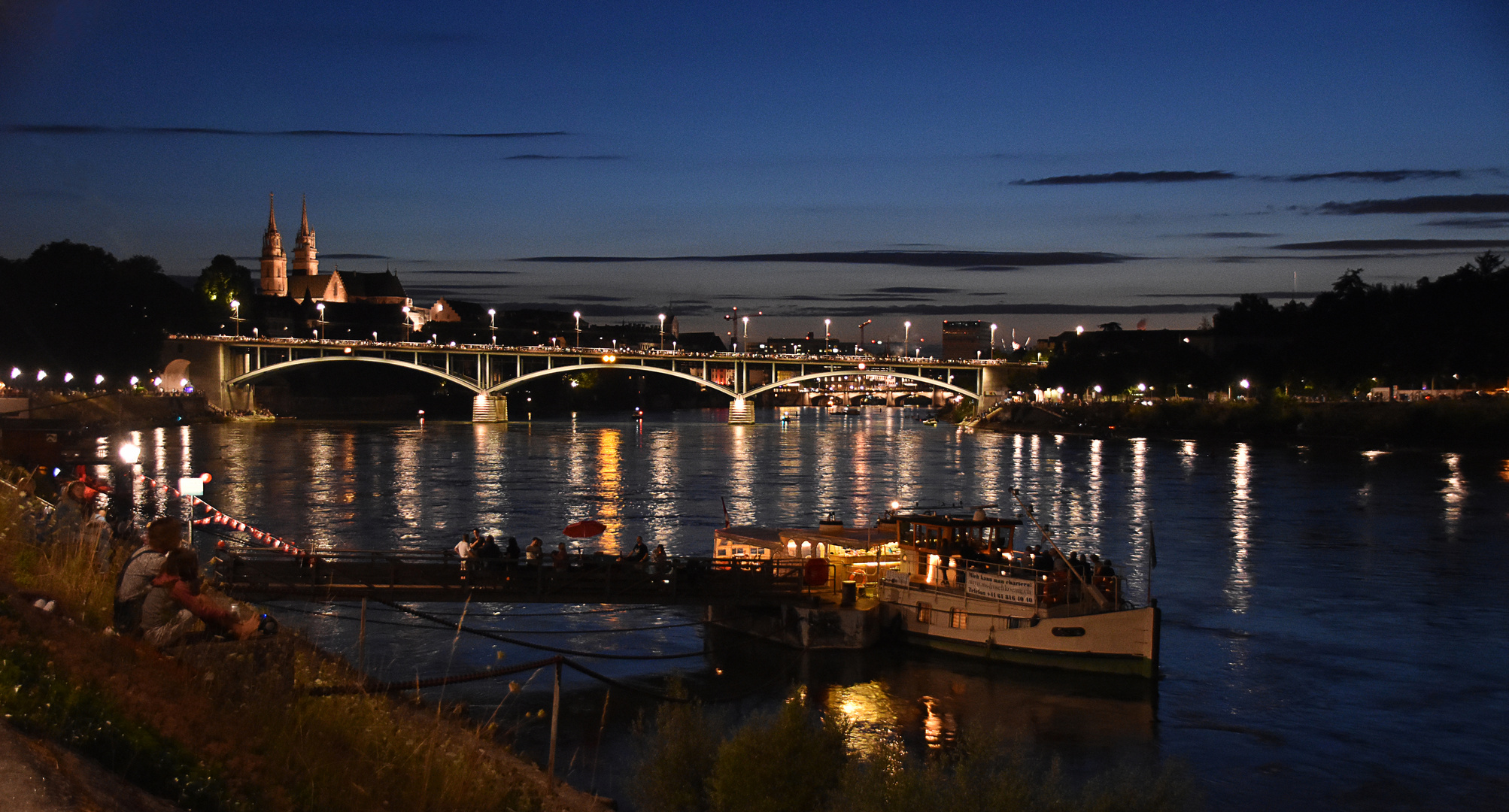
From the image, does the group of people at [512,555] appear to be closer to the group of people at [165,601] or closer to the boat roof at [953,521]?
the boat roof at [953,521]

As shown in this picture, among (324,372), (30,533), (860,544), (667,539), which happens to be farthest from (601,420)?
(30,533)

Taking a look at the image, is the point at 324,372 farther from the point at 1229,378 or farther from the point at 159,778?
the point at 159,778

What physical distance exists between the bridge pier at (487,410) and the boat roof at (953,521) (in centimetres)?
8694

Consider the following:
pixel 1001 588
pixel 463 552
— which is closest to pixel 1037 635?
pixel 1001 588

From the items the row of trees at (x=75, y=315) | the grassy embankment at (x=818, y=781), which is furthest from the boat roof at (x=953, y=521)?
the row of trees at (x=75, y=315)

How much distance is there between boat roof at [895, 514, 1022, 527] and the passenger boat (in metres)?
0.02

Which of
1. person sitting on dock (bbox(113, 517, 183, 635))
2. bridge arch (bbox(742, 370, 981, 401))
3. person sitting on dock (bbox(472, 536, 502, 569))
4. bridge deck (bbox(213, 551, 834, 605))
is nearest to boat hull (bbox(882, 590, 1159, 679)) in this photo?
bridge deck (bbox(213, 551, 834, 605))

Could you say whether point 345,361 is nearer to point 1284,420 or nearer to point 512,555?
point 1284,420

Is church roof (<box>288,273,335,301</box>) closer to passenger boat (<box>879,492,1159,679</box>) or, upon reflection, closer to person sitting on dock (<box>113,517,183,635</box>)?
passenger boat (<box>879,492,1159,679</box>)

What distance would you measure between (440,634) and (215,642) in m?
15.0

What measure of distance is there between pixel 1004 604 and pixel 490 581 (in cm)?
813

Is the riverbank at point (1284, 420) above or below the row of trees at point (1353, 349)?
below

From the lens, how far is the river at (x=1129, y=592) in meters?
16.8

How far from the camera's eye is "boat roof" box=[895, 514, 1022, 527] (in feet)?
71.1
